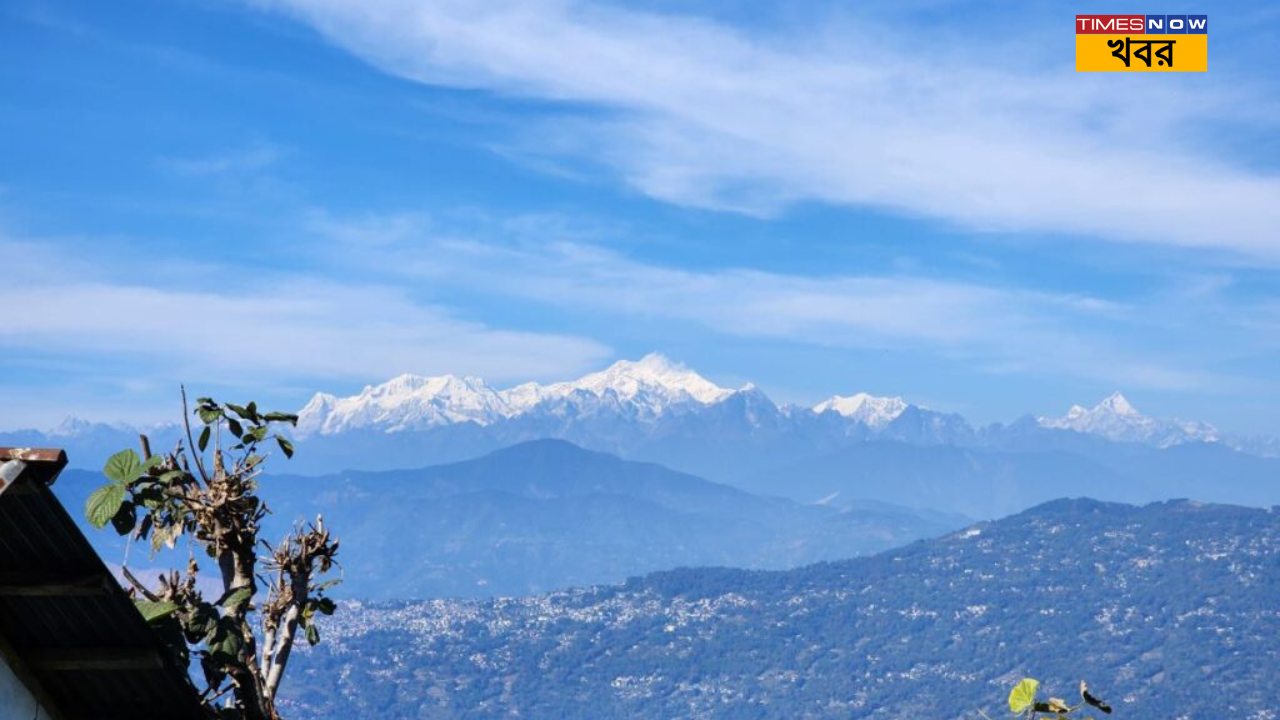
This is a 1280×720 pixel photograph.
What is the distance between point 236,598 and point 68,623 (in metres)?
2.62

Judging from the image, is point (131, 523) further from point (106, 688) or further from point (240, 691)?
point (106, 688)

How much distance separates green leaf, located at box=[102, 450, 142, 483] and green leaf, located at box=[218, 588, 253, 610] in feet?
3.45

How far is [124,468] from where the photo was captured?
7797 millimetres

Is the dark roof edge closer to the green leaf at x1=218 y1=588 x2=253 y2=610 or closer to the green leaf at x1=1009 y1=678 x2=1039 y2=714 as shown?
the green leaf at x1=218 y1=588 x2=253 y2=610

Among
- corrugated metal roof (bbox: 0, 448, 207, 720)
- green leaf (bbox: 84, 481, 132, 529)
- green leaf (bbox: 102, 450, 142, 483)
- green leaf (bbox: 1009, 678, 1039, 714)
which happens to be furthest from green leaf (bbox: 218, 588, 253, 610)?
green leaf (bbox: 1009, 678, 1039, 714)

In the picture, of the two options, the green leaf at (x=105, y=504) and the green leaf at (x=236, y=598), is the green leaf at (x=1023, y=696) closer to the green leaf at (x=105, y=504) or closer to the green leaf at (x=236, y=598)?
the green leaf at (x=236, y=598)

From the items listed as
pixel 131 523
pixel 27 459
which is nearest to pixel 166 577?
pixel 131 523

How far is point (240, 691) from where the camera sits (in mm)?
8133

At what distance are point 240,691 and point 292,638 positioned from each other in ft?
2.52

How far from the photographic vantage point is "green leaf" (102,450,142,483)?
7.75m

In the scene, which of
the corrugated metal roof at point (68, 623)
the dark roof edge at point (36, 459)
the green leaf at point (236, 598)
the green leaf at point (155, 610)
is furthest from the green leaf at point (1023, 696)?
the dark roof edge at point (36, 459)

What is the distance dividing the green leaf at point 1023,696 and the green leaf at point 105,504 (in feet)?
16.8

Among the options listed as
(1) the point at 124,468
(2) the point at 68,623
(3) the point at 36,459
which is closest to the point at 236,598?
(1) the point at 124,468

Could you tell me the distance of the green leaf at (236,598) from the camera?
8.42 meters
